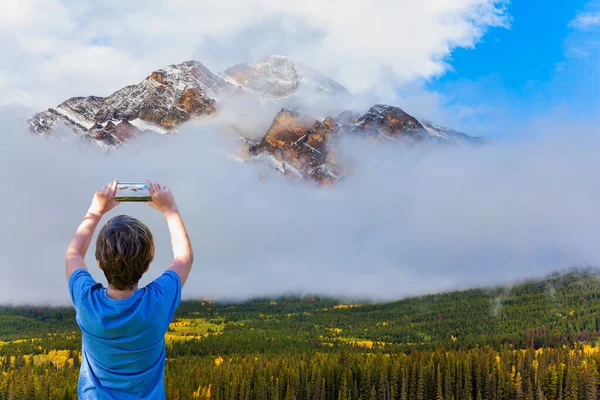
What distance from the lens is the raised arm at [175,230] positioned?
8320 mm

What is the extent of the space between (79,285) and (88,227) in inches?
38.9

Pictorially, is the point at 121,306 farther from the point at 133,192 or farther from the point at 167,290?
the point at 133,192

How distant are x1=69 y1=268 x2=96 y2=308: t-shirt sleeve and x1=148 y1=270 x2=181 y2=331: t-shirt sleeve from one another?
851mm

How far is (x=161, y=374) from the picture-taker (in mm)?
8320

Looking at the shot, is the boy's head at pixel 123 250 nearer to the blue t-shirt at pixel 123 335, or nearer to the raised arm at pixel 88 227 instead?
the blue t-shirt at pixel 123 335

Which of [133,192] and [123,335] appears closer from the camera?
[123,335]

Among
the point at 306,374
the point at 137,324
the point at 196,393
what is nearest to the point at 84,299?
the point at 137,324

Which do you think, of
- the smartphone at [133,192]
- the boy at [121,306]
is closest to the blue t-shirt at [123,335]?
the boy at [121,306]

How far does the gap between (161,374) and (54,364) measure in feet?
679

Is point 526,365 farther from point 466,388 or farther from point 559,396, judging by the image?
point 466,388

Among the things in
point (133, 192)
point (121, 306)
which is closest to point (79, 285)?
point (121, 306)

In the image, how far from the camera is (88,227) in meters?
8.40

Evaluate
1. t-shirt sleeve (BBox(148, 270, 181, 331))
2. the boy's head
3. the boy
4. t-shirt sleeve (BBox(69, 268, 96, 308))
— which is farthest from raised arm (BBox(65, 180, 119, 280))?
t-shirt sleeve (BBox(148, 270, 181, 331))

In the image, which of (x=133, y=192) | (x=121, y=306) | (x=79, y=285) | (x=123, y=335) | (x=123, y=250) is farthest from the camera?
(x=133, y=192)
